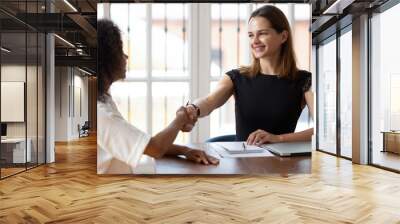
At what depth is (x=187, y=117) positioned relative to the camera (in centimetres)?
438

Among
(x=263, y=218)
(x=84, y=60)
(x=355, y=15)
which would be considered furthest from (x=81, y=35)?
(x=263, y=218)

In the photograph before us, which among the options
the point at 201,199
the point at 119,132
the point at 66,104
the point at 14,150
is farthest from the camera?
the point at 66,104

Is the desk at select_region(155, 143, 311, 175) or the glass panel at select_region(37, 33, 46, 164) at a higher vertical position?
the glass panel at select_region(37, 33, 46, 164)

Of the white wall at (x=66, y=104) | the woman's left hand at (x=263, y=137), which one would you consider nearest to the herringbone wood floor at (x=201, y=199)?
the woman's left hand at (x=263, y=137)

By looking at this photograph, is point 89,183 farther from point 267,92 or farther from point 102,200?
point 267,92

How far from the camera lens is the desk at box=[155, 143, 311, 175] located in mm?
4344

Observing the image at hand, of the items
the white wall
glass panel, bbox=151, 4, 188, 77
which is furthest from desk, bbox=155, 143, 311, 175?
the white wall

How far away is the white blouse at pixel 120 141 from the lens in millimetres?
4309

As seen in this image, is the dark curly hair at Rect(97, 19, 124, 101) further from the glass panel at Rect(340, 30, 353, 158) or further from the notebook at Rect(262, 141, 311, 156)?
the glass panel at Rect(340, 30, 353, 158)

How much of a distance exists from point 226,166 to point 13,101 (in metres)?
4.50

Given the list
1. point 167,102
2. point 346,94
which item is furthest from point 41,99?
point 346,94

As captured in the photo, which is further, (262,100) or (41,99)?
(41,99)

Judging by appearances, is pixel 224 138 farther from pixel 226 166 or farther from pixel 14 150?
pixel 14 150

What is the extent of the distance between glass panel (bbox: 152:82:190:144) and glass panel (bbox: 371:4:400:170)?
426 cm
